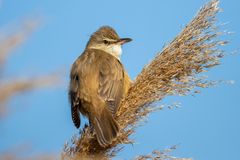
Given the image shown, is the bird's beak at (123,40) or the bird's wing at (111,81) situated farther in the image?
the bird's beak at (123,40)

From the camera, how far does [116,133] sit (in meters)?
3.49

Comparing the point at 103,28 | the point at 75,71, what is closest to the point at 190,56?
the point at 75,71

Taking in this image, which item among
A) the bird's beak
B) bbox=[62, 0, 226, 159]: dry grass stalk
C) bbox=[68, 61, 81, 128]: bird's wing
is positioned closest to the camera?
bbox=[62, 0, 226, 159]: dry grass stalk

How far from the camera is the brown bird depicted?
4.07 metres

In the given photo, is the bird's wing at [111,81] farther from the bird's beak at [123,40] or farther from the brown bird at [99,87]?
the bird's beak at [123,40]

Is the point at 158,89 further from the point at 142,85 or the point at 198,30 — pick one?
the point at 198,30

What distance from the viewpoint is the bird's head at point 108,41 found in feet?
17.7

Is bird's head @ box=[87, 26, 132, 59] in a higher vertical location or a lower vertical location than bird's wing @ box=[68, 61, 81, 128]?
higher

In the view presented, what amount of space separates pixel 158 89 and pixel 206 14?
865mm

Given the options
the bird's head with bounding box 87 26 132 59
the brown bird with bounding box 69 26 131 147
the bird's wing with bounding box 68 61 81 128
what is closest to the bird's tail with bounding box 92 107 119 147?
the brown bird with bounding box 69 26 131 147

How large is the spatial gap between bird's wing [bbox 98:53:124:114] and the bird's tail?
0.32 feet

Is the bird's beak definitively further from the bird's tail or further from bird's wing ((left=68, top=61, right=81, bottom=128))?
the bird's tail

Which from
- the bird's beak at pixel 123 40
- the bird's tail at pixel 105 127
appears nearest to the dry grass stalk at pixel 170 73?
the bird's tail at pixel 105 127

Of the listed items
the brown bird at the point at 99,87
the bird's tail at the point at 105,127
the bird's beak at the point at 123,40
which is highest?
the bird's beak at the point at 123,40
